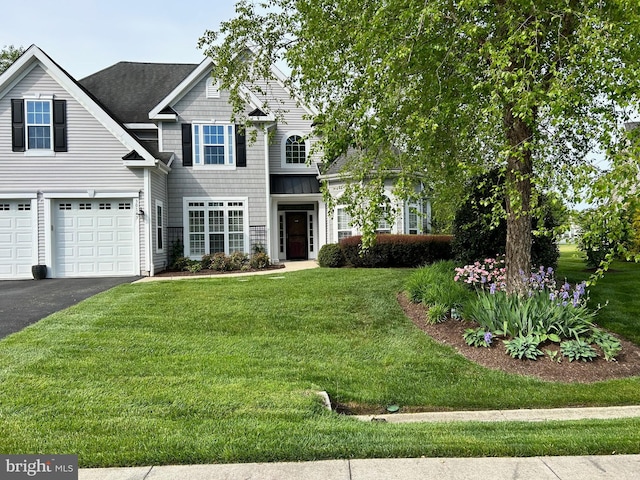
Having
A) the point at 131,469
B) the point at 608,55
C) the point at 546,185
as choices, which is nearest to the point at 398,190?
the point at 546,185

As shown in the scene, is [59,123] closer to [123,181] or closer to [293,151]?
[123,181]

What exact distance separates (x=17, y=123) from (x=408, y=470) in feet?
50.4

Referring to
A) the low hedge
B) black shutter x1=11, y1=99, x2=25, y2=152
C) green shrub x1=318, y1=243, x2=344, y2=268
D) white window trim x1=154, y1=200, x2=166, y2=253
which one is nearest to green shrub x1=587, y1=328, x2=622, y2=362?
the low hedge

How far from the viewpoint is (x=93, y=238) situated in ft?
44.9

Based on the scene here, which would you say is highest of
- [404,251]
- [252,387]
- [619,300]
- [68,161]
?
[68,161]

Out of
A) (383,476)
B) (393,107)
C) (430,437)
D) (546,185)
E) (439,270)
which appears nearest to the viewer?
(383,476)

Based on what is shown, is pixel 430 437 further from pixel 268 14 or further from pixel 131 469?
pixel 268 14

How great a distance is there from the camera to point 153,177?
1401 centimetres

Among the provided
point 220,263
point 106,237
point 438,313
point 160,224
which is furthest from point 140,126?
point 438,313

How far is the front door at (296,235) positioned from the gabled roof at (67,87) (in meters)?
6.37

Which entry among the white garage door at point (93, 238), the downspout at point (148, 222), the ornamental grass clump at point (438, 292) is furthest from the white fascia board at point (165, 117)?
the ornamental grass clump at point (438, 292)

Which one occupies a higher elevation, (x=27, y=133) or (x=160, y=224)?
(x=27, y=133)

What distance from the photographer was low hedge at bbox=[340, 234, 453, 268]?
13742 mm

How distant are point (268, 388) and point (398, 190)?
8.99ft
